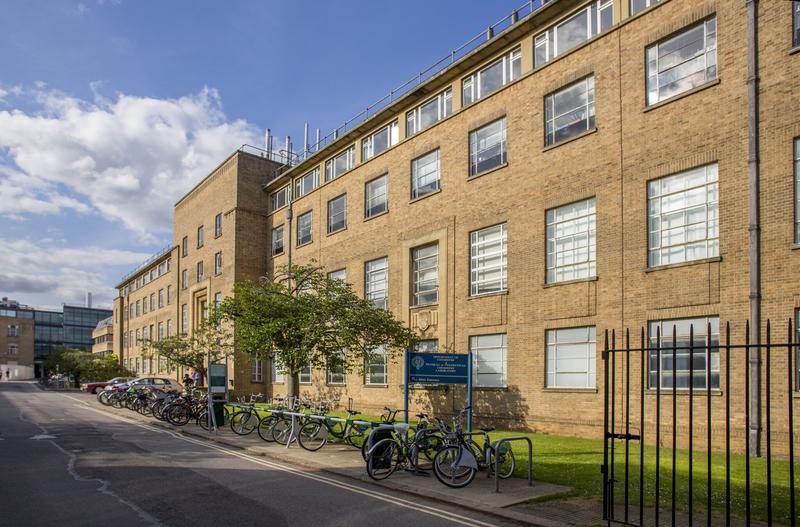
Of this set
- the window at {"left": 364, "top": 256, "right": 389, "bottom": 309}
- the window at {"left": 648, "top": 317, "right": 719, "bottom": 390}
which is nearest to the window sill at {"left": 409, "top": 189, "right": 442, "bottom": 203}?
the window at {"left": 364, "top": 256, "right": 389, "bottom": 309}

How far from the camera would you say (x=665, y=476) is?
37.1ft

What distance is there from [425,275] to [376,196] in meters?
5.10

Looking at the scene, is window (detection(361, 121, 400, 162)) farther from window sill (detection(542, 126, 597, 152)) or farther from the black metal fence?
the black metal fence

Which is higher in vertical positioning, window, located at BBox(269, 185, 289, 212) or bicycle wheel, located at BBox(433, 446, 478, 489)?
window, located at BBox(269, 185, 289, 212)

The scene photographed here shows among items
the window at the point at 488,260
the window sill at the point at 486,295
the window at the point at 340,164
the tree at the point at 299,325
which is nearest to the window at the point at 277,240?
the window at the point at 340,164

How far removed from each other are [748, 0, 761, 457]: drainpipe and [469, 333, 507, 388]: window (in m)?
8.00

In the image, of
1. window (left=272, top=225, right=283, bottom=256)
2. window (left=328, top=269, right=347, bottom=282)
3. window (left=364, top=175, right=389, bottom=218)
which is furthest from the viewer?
window (left=272, top=225, right=283, bottom=256)

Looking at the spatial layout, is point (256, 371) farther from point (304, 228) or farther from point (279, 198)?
point (279, 198)

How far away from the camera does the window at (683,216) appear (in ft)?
50.5

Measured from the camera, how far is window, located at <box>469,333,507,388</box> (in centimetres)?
2091

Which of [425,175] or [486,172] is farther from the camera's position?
[425,175]

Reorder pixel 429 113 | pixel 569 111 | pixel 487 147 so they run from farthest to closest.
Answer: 1. pixel 429 113
2. pixel 487 147
3. pixel 569 111

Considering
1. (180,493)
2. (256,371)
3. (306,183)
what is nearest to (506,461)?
(180,493)

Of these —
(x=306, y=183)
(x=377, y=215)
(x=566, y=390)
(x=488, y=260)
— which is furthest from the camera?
(x=306, y=183)
